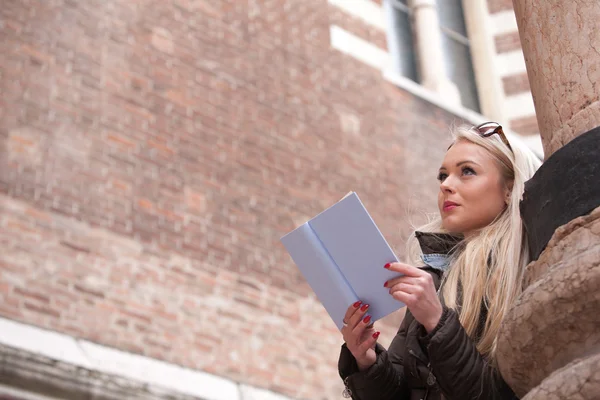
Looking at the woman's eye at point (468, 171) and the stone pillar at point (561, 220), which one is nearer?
the stone pillar at point (561, 220)

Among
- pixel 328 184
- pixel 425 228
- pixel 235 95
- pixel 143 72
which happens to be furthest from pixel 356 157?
pixel 425 228

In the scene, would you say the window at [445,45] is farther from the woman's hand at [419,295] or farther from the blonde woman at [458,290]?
the woman's hand at [419,295]

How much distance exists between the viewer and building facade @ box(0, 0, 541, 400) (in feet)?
18.2

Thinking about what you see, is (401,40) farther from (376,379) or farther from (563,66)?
(376,379)

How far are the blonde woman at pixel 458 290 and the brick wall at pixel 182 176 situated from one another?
3.26 meters

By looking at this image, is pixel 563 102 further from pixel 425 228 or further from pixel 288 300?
pixel 288 300

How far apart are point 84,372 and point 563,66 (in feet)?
11.7

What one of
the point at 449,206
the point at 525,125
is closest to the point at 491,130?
the point at 449,206

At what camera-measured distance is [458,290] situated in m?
2.39

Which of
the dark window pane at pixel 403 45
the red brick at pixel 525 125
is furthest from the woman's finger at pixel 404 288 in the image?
the red brick at pixel 525 125

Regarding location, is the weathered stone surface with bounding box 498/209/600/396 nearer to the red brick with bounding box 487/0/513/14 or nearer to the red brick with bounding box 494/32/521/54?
the red brick with bounding box 494/32/521/54

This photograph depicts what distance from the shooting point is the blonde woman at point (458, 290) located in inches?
83.4

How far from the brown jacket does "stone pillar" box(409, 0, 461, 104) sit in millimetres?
6603

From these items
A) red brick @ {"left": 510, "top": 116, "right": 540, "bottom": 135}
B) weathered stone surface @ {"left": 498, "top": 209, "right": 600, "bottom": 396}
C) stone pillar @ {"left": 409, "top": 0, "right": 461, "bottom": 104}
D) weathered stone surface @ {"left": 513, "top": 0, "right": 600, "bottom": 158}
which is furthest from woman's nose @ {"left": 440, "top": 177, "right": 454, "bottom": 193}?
red brick @ {"left": 510, "top": 116, "right": 540, "bottom": 135}
